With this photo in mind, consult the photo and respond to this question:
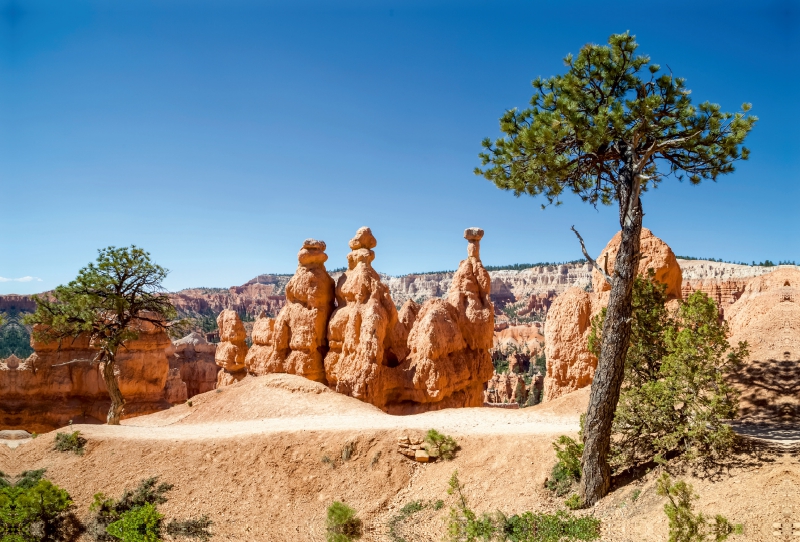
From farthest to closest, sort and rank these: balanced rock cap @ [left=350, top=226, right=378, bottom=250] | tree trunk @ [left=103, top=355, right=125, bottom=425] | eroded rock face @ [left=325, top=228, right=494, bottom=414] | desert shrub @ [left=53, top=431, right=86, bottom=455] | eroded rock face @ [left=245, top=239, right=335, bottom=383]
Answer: balanced rock cap @ [left=350, top=226, right=378, bottom=250]
eroded rock face @ [left=245, top=239, right=335, bottom=383]
eroded rock face @ [left=325, top=228, right=494, bottom=414]
tree trunk @ [left=103, top=355, right=125, bottom=425]
desert shrub @ [left=53, top=431, right=86, bottom=455]

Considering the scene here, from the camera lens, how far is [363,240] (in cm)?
2770

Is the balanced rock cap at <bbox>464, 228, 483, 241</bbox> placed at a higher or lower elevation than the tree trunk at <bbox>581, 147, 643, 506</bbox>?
higher

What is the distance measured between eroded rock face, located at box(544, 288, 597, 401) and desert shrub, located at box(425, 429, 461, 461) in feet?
28.3

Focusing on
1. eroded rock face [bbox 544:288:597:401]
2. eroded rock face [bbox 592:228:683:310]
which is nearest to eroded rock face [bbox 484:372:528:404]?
eroded rock face [bbox 544:288:597:401]

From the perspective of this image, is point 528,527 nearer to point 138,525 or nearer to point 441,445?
point 441,445

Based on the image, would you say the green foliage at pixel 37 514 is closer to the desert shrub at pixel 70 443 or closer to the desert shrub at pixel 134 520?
the desert shrub at pixel 134 520

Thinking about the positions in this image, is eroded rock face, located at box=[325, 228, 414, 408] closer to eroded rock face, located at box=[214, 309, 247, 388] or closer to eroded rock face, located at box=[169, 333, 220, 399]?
eroded rock face, located at box=[214, 309, 247, 388]

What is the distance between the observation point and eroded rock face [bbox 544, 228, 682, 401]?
19.4 metres

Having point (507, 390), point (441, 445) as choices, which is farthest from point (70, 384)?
point (507, 390)

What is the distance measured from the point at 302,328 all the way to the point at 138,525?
50.7 ft

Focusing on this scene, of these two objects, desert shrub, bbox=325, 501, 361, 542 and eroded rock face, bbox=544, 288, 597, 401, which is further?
eroded rock face, bbox=544, 288, 597, 401

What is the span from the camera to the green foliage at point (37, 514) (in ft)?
36.3

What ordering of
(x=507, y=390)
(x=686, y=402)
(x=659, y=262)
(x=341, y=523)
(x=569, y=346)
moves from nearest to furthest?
(x=686, y=402) < (x=341, y=523) < (x=659, y=262) < (x=569, y=346) < (x=507, y=390)

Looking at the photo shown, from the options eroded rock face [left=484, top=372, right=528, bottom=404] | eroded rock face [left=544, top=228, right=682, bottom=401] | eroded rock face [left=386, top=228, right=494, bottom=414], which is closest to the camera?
eroded rock face [left=544, top=228, right=682, bottom=401]
